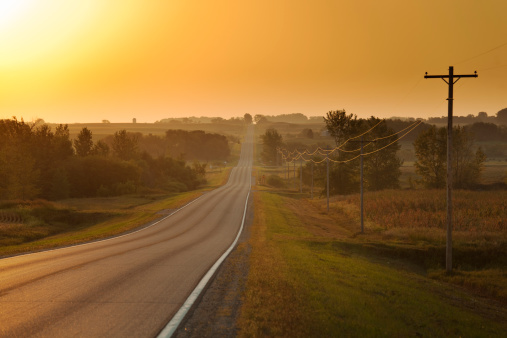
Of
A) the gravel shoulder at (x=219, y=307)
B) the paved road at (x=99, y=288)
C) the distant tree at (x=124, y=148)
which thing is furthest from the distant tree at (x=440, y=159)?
the distant tree at (x=124, y=148)

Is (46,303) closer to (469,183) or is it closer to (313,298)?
(313,298)

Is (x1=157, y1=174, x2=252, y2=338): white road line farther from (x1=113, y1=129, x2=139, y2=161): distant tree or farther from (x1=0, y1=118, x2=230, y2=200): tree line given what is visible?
(x1=113, y1=129, x2=139, y2=161): distant tree

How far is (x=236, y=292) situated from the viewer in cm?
1221

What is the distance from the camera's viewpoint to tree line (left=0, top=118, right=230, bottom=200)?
59213 millimetres

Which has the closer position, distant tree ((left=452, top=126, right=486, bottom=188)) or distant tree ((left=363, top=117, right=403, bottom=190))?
distant tree ((left=452, top=126, right=486, bottom=188))

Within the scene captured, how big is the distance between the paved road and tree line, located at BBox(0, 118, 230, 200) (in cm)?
4333

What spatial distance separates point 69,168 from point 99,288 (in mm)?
70228

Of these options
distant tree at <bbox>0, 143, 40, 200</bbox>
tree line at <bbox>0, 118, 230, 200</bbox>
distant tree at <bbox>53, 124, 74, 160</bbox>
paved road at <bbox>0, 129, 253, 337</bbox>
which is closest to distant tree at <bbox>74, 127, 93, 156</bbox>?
tree line at <bbox>0, 118, 230, 200</bbox>

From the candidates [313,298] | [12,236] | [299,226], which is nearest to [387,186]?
[299,226]

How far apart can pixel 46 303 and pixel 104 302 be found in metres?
1.35

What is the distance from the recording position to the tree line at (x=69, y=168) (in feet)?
194

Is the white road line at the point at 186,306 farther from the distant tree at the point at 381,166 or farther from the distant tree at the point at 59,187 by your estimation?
the distant tree at the point at 381,166

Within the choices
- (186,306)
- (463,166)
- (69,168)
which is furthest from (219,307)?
(463,166)

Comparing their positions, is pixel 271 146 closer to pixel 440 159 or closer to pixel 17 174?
pixel 440 159
